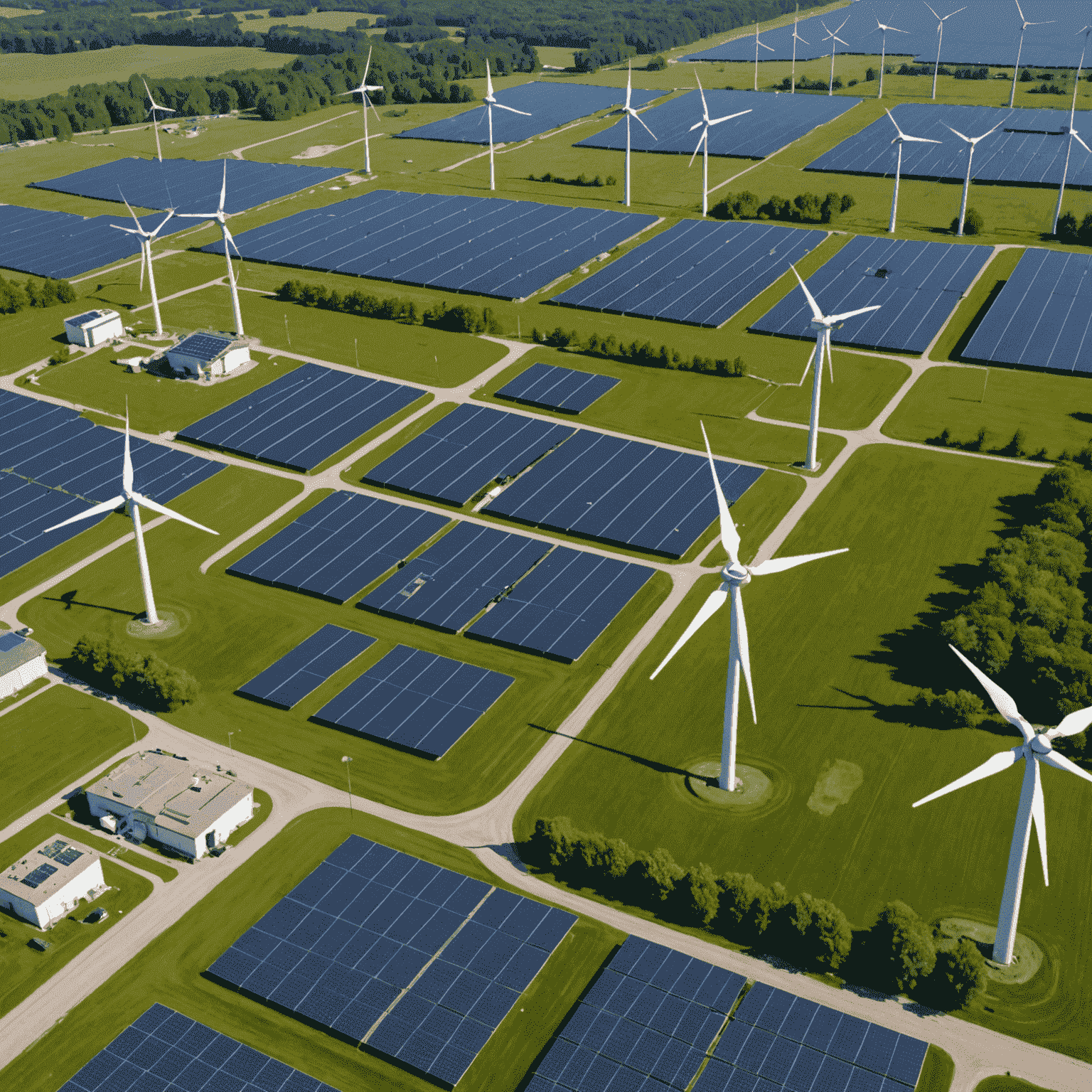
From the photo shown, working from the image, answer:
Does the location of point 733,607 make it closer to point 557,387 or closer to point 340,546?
point 340,546

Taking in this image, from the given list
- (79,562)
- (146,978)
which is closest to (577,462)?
(79,562)

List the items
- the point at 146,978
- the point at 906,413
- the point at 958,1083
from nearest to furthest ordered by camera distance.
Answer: the point at 958,1083, the point at 146,978, the point at 906,413

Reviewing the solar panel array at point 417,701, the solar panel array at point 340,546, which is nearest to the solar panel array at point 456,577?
the solar panel array at point 340,546

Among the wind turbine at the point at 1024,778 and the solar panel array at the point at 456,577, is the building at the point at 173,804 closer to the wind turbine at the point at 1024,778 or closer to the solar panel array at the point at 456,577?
the solar panel array at the point at 456,577

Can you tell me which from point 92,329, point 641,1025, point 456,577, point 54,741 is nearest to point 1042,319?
point 456,577

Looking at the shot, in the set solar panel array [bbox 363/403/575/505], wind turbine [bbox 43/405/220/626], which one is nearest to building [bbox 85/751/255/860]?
wind turbine [bbox 43/405/220/626]

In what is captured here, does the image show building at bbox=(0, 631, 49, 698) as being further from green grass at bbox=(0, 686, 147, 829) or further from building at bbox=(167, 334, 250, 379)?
building at bbox=(167, 334, 250, 379)

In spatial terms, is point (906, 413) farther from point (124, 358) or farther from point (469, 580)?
point (124, 358)
